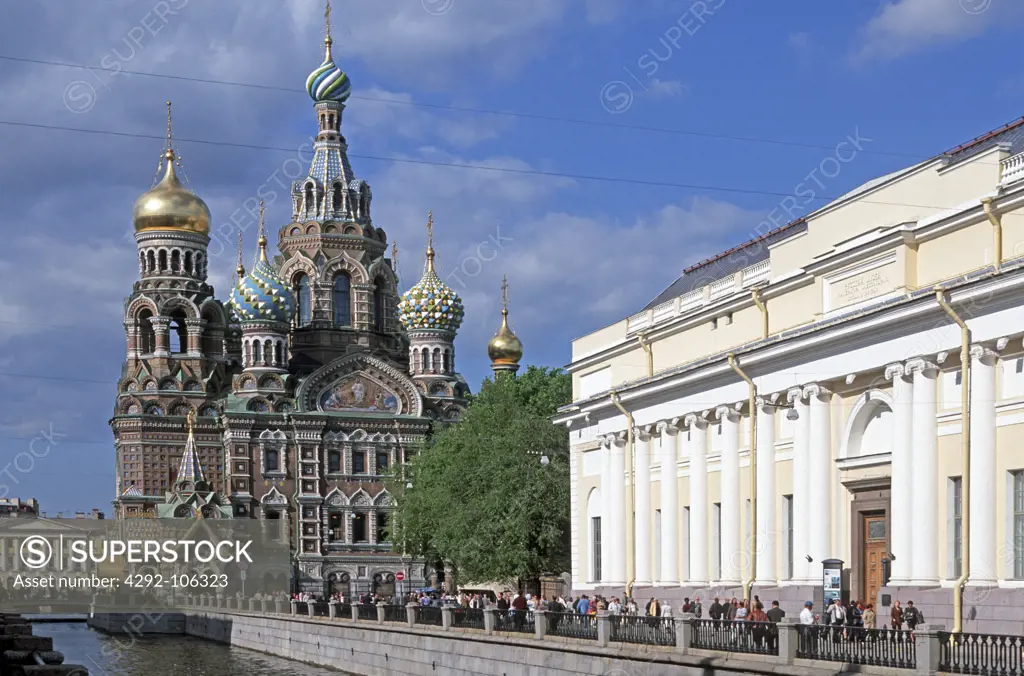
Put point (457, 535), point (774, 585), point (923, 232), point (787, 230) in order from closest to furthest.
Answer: point (923, 232)
point (774, 585)
point (787, 230)
point (457, 535)

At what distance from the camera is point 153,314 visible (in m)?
94.1

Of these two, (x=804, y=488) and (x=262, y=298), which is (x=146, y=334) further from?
(x=804, y=488)

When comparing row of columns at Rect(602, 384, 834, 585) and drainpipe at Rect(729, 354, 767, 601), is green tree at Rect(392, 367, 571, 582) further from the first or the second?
drainpipe at Rect(729, 354, 767, 601)

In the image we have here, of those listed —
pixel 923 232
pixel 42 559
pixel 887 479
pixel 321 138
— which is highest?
pixel 321 138

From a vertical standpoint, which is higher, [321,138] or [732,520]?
[321,138]

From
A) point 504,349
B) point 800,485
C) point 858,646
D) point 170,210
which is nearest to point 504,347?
point 504,349

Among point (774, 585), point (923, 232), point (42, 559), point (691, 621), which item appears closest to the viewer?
point (691, 621)

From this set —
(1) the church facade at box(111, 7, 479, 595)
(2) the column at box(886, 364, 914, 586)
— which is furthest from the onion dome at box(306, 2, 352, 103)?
(2) the column at box(886, 364, 914, 586)

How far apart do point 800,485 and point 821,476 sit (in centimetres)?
89

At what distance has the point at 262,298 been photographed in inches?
3713

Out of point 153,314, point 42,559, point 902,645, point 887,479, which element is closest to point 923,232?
point 887,479

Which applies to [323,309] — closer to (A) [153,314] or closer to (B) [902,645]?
(A) [153,314]

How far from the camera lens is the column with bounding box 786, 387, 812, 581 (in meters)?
33.9

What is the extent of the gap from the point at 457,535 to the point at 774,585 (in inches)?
935
